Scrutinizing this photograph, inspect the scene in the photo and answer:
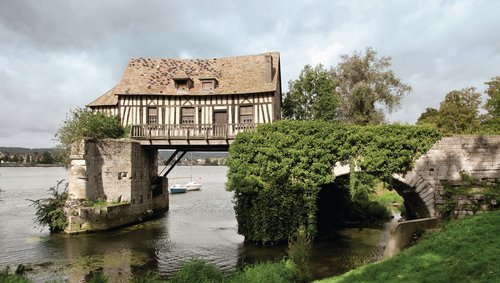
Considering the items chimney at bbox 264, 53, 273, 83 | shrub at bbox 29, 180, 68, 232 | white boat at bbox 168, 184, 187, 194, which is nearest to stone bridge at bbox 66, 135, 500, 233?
shrub at bbox 29, 180, 68, 232

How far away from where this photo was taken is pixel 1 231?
61.4ft

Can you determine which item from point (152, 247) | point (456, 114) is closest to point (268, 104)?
point (152, 247)

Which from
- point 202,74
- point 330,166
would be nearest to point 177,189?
point 202,74

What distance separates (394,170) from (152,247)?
1052 centimetres

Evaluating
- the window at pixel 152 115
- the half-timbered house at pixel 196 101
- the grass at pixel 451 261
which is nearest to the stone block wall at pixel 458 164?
the grass at pixel 451 261

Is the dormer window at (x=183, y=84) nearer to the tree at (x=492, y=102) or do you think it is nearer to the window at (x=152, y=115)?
the window at (x=152, y=115)

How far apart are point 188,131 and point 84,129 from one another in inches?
218

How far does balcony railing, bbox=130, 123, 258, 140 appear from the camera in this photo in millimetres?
20156

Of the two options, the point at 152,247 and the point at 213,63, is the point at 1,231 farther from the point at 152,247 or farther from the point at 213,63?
the point at 213,63

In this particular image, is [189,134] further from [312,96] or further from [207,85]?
[312,96]

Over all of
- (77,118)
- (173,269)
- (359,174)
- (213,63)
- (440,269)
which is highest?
(213,63)

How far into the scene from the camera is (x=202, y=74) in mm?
23391

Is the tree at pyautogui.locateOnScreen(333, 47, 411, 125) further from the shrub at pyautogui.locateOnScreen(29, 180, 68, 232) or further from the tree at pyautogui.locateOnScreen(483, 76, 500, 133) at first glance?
the shrub at pyautogui.locateOnScreen(29, 180, 68, 232)

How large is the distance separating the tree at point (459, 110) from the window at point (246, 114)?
59.8 ft
